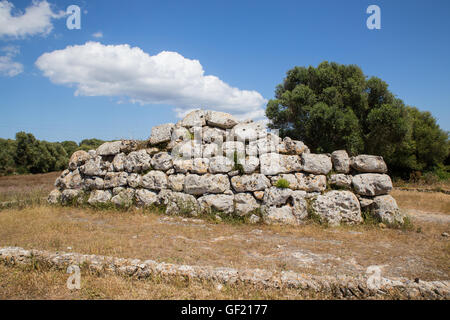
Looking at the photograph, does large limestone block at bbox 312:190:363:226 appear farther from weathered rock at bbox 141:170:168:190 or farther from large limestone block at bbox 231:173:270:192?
weathered rock at bbox 141:170:168:190

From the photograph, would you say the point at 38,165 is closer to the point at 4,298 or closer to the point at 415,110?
the point at 4,298

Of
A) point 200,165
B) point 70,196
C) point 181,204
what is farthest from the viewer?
point 70,196

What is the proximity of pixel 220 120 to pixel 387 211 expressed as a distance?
20.6ft

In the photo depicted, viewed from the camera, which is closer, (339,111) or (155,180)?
(155,180)

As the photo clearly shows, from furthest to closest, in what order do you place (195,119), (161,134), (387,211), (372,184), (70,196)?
(70,196) < (161,134) < (195,119) < (372,184) < (387,211)

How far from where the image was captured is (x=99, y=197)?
1034 cm

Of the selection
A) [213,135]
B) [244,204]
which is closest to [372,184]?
[244,204]

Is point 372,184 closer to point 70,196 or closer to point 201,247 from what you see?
point 201,247

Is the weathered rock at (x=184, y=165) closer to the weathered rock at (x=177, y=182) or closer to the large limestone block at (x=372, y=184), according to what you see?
the weathered rock at (x=177, y=182)

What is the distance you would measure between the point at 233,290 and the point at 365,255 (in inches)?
131

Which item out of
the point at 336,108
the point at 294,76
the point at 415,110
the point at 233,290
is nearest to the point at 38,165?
the point at 294,76

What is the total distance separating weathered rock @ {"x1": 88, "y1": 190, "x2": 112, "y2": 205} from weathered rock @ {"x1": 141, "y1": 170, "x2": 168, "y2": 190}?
165 centimetres

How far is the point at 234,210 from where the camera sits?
866cm

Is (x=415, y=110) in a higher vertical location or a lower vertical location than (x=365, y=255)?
higher
